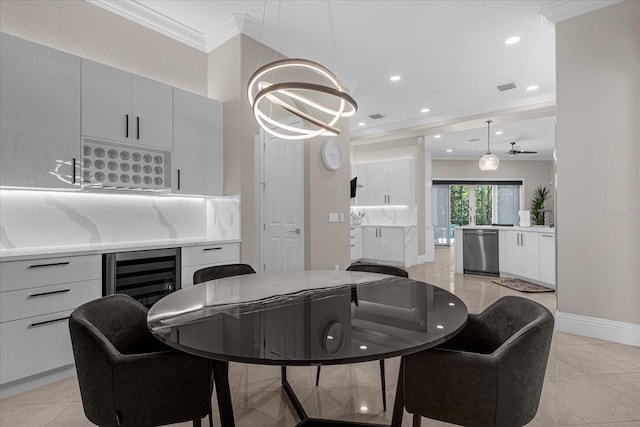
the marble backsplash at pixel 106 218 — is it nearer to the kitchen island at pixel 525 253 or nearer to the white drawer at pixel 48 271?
the white drawer at pixel 48 271

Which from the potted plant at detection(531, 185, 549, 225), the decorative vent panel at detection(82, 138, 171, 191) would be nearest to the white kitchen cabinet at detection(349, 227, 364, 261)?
the decorative vent panel at detection(82, 138, 171, 191)

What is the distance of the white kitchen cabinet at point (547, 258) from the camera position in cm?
502

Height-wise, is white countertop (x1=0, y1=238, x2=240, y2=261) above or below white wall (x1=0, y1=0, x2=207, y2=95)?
below

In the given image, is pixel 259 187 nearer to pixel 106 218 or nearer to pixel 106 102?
pixel 106 218

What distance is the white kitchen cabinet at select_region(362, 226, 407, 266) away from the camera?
23.8ft

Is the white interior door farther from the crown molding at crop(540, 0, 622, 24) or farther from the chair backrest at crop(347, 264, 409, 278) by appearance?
the crown molding at crop(540, 0, 622, 24)

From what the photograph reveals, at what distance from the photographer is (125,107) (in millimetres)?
3012

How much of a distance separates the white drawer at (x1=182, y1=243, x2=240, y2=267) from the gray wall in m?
3.21

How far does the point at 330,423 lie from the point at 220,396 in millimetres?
727

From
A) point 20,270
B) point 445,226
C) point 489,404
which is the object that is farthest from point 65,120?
point 445,226

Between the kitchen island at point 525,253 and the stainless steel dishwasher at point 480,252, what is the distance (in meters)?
0.06

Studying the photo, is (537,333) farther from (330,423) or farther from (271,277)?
(271,277)

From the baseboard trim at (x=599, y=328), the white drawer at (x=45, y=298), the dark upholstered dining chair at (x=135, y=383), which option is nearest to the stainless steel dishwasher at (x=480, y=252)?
the baseboard trim at (x=599, y=328)

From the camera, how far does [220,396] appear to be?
126cm
